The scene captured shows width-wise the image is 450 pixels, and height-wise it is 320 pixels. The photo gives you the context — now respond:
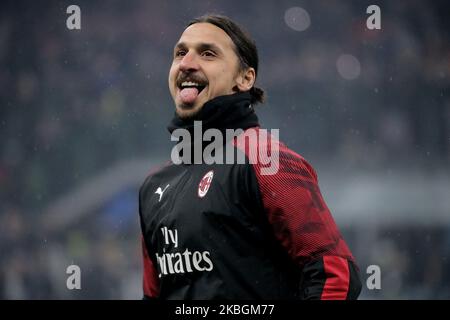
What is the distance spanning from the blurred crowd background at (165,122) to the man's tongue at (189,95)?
494cm

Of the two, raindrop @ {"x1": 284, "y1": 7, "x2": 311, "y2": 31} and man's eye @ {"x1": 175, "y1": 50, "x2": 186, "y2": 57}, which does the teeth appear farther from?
raindrop @ {"x1": 284, "y1": 7, "x2": 311, "y2": 31}

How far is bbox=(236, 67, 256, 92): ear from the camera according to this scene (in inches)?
106

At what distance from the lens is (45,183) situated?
Answer: 8.00 metres

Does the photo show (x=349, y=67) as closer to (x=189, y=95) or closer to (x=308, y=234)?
(x=189, y=95)

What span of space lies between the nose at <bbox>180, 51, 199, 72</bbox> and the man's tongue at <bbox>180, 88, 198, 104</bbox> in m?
0.07

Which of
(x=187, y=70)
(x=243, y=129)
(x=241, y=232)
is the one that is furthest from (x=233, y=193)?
(x=187, y=70)

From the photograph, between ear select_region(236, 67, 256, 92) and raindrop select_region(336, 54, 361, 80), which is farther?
raindrop select_region(336, 54, 361, 80)

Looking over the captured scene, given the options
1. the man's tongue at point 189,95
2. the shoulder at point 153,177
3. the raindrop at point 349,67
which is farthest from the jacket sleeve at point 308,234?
the raindrop at point 349,67

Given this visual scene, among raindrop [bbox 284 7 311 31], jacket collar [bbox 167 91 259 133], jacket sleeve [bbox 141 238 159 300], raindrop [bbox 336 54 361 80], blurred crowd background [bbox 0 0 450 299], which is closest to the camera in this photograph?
jacket collar [bbox 167 91 259 133]

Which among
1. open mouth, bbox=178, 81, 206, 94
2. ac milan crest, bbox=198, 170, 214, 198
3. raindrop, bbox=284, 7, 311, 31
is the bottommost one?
ac milan crest, bbox=198, 170, 214, 198

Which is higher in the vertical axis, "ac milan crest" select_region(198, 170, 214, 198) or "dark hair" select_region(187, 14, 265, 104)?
"dark hair" select_region(187, 14, 265, 104)

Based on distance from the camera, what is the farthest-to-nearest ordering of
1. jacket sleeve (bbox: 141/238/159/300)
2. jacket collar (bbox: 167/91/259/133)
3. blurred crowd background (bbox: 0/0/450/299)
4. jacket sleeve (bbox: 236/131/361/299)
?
blurred crowd background (bbox: 0/0/450/299) < jacket sleeve (bbox: 141/238/159/300) < jacket collar (bbox: 167/91/259/133) < jacket sleeve (bbox: 236/131/361/299)

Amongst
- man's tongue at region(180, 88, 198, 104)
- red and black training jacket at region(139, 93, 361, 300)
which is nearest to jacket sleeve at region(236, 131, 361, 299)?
red and black training jacket at region(139, 93, 361, 300)

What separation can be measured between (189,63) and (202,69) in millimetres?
49
